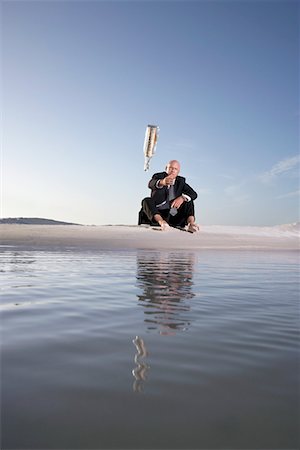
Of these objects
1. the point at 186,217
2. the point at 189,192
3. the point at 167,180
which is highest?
the point at 167,180

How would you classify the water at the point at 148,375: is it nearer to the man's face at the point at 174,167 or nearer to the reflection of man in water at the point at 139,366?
the reflection of man in water at the point at 139,366

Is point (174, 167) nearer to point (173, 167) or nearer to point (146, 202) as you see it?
point (173, 167)

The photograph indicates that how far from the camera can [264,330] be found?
1.63 meters

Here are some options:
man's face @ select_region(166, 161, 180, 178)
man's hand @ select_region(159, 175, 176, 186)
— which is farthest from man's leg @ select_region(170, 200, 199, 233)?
man's face @ select_region(166, 161, 180, 178)

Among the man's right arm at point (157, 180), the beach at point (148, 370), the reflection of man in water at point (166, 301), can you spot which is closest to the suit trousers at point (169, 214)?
the man's right arm at point (157, 180)

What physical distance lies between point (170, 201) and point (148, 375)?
9.73m

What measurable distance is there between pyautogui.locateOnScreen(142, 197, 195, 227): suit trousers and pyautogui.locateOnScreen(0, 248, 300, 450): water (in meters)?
8.54

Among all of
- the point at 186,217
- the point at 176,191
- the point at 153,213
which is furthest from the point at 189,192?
the point at 153,213

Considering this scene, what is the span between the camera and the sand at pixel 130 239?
34.5ft

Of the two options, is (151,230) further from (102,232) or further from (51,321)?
(51,321)

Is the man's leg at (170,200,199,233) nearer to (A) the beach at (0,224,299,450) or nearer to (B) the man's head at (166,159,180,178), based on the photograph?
(B) the man's head at (166,159,180,178)

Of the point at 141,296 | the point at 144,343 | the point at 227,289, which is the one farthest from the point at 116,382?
the point at 227,289

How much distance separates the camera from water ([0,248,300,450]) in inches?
29.1

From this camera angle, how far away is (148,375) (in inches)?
40.8
